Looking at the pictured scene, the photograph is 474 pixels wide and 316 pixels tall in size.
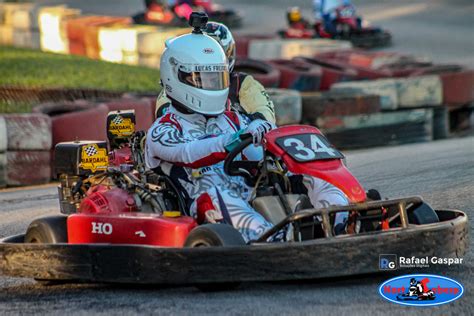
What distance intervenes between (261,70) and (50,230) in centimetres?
618

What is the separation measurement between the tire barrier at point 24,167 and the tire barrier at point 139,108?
2.61 ft

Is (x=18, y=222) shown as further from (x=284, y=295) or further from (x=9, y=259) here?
(x=284, y=295)

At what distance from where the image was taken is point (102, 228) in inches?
207

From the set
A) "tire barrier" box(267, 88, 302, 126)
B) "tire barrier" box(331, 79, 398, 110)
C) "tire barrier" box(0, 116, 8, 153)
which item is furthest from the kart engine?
"tire barrier" box(331, 79, 398, 110)

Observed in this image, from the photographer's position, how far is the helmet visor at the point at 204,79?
5.50 metres

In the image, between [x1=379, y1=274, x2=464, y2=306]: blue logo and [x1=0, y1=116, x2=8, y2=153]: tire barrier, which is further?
[x1=0, y1=116, x2=8, y2=153]: tire barrier

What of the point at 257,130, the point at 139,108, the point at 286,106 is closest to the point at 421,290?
the point at 257,130

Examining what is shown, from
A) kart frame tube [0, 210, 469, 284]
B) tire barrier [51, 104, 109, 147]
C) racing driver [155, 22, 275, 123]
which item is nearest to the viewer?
kart frame tube [0, 210, 469, 284]

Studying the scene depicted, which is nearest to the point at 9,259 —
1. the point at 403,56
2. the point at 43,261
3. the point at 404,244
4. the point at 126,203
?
the point at 43,261

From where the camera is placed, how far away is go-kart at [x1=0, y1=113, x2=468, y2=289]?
182 inches

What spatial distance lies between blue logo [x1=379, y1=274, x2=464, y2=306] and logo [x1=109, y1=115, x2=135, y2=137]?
1.99m

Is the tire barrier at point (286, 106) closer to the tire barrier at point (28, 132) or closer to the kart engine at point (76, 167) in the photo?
the tire barrier at point (28, 132)

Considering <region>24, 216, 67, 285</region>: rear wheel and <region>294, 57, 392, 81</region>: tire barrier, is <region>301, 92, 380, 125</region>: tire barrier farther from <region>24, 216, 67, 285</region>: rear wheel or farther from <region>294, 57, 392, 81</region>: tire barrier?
<region>24, 216, 67, 285</region>: rear wheel

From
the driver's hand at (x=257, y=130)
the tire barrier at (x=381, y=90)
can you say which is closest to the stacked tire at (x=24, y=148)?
the tire barrier at (x=381, y=90)
